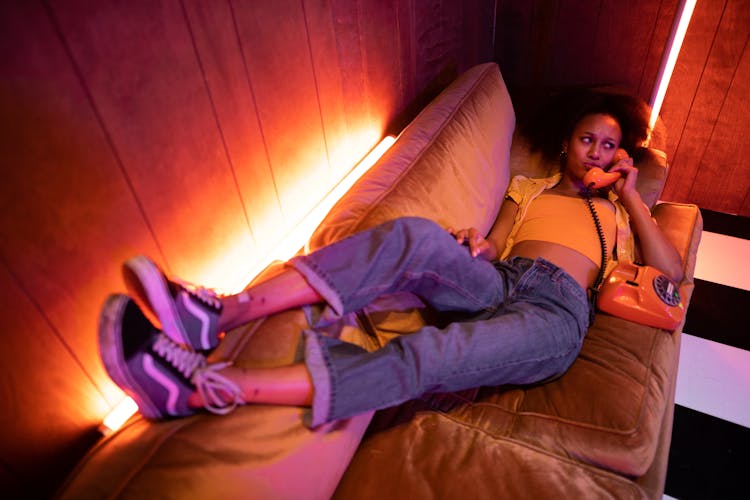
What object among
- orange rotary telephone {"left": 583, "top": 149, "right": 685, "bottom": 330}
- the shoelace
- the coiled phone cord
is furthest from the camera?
the coiled phone cord

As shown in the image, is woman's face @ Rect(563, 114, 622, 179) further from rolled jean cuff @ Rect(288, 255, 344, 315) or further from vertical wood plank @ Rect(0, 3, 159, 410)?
vertical wood plank @ Rect(0, 3, 159, 410)

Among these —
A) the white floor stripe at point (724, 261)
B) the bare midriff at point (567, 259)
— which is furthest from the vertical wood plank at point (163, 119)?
the white floor stripe at point (724, 261)

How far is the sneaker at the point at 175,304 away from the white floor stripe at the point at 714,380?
1683 millimetres

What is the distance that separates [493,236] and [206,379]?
3.98 feet

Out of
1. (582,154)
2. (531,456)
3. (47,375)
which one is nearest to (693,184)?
(582,154)

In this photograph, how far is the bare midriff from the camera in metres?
1.45

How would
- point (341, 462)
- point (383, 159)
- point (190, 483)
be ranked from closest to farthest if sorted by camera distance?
point (190, 483), point (341, 462), point (383, 159)

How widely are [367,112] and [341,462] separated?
132 centimetres

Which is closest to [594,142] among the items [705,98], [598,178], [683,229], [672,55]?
[598,178]

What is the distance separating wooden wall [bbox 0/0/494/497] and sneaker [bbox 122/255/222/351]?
0.37 ft

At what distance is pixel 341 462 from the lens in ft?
3.26

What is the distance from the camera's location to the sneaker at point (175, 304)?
87cm

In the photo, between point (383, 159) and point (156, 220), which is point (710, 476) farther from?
point (156, 220)

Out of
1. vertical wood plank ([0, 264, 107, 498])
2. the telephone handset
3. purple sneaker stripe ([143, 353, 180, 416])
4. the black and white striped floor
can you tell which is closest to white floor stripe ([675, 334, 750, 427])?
the black and white striped floor
